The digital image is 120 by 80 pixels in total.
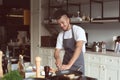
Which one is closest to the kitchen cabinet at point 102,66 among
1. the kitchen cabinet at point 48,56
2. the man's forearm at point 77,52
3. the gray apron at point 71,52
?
the kitchen cabinet at point 48,56

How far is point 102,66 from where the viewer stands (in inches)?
172

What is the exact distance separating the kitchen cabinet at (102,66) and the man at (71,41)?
124 centimetres

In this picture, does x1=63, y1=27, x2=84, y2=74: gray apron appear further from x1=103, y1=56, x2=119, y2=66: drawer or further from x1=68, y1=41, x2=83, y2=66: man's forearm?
x1=103, y1=56, x2=119, y2=66: drawer

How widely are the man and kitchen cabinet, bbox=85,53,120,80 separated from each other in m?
1.24

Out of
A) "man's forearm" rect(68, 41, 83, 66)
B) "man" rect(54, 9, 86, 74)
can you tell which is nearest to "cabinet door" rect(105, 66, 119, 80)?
"man" rect(54, 9, 86, 74)

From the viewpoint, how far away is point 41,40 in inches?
236

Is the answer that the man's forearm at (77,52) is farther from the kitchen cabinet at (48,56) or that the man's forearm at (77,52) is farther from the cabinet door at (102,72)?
the kitchen cabinet at (48,56)

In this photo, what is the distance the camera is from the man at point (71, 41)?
287cm

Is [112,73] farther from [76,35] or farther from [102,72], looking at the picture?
[76,35]

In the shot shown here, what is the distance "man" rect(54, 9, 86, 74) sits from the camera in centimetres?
287

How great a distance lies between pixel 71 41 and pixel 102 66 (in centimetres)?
146

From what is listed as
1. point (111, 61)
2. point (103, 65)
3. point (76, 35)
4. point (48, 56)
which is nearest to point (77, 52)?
point (76, 35)

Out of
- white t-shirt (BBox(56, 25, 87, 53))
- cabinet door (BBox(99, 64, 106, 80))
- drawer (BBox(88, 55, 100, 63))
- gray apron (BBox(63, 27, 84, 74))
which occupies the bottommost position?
cabinet door (BBox(99, 64, 106, 80))

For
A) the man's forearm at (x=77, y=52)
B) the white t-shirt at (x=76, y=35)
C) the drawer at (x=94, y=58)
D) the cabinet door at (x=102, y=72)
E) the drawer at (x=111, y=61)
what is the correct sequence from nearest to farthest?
the man's forearm at (x=77, y=52), the white t-shirt at (x=76, y=35), the drawer at (x=111, y=61), the cabinet door at (x=102, y=72), the drawer at (x=94, y=58)
